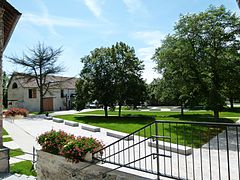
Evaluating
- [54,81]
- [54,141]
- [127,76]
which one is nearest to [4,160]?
[54,141]

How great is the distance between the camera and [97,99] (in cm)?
2073

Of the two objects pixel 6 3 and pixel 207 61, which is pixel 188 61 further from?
pixel 6 3

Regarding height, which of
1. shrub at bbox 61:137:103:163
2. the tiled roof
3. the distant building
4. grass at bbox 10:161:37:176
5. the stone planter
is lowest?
grass at bbox 10:161:37:176

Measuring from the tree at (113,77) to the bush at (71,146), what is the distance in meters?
13.9

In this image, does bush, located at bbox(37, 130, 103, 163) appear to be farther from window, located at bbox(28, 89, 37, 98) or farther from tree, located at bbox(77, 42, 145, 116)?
window, located at bbox(28, 89, 37, 98)

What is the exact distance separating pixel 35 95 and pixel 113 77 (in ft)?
66.9

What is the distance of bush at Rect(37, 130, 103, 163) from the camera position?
5594 millimetres

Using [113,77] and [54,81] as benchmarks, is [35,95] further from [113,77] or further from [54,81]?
[113,77]

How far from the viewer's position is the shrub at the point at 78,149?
220 inches

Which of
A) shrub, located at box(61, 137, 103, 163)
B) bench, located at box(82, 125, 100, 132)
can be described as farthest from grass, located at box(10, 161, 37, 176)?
bench, located at box(82, 125, 100, 132)

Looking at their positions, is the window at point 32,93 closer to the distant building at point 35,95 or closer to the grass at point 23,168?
the distant building at point 35,95

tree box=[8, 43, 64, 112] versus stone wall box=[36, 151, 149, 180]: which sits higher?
tree box=[8, 43, 64, 112]

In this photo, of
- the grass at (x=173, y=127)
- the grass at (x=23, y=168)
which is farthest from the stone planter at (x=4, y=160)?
the grass at (x=173, y=127)

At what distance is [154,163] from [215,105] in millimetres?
7510
